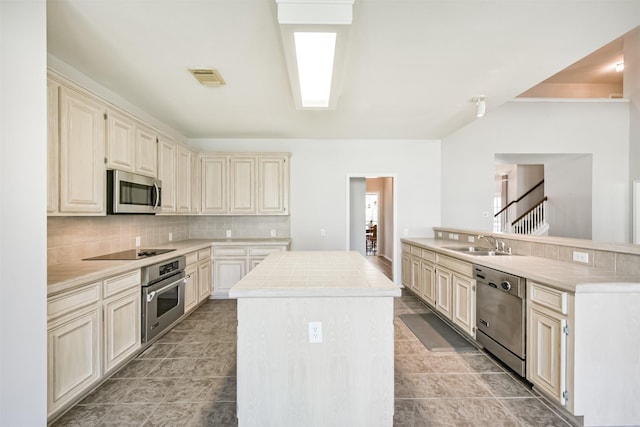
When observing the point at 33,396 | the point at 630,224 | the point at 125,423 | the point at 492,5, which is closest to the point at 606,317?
the point at 492,5

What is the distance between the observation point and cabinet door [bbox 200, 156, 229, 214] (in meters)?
4.37

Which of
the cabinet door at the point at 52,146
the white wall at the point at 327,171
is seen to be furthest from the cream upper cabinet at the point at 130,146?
the white wall at the point at 327,171

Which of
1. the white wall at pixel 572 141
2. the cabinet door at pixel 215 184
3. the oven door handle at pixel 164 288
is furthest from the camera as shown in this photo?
the white wall at pixel 572 141

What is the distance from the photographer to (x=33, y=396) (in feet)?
4.91

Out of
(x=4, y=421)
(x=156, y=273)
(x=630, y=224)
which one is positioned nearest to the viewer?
(x=4, y=421)

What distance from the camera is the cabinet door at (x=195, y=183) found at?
13.7 feet

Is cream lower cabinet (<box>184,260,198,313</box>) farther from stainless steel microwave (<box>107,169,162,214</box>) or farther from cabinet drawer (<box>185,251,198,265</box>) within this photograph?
stainless steel microwave (<box>107,169,162,214</box>)

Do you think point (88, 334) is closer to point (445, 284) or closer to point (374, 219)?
point (445, 284)

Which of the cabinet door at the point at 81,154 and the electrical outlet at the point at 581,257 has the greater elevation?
the cabinet door at the point at 81,154

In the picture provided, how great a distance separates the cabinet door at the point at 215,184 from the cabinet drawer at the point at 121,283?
198 cm

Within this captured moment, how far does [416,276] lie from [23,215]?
411cm

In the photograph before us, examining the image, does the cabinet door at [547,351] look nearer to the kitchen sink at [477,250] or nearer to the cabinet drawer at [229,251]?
the kitchen sink at [477,250]

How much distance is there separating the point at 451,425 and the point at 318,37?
2491 mm

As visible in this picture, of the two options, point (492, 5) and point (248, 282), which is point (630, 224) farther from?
point (248, 282)
